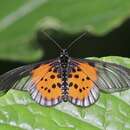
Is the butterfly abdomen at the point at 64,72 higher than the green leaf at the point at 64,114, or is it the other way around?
the butterfly abdomen at the point at 64,72

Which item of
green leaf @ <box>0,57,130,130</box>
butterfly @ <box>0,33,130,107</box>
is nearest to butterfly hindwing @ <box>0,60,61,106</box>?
butterfly @ <box>0,33,130,107</box>

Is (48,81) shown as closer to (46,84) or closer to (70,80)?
(46,84)

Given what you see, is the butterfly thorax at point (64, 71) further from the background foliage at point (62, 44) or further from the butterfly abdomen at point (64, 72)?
the background foliage at point (62, 44)

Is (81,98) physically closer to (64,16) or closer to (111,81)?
(111,81)

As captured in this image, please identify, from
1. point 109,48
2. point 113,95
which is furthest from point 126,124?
point 109,48

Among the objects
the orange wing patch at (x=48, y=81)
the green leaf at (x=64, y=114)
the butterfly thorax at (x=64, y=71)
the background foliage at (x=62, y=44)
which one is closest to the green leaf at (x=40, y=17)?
the background foliage at (x=62, y=44)

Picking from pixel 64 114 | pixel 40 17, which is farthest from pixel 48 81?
pixel 40 17

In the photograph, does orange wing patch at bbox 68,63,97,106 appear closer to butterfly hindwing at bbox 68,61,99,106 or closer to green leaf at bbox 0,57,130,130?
butterfly hindwing at bbox 68,61,99,106


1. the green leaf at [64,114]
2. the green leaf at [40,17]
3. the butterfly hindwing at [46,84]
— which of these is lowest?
the green leaf at [64,114]
